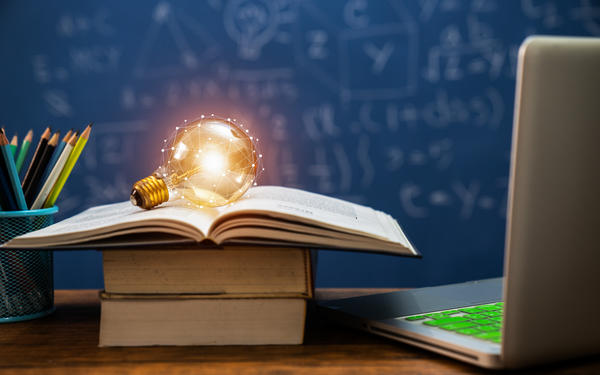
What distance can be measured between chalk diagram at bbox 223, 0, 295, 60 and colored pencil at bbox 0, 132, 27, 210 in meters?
1.72

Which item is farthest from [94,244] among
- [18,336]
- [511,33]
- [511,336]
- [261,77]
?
[511,33]

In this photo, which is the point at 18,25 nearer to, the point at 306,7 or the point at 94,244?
the point at 306,7

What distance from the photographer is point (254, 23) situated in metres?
2.22

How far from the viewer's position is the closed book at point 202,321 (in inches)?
19.9

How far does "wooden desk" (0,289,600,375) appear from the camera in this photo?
44cm

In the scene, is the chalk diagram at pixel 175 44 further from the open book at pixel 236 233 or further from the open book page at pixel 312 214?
the open book at pixel 236 233

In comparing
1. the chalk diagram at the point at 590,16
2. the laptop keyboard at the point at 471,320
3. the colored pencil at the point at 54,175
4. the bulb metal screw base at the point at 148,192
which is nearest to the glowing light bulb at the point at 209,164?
the bulb metal screw base at the point at 148,192

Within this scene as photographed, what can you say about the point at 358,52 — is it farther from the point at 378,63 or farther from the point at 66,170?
the point at 66,170

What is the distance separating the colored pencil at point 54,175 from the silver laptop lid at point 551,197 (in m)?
0.51

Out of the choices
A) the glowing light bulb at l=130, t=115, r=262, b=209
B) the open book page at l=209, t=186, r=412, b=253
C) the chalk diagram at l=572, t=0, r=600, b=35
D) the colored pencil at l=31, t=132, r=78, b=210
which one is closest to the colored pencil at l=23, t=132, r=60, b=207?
the colored pencil at l=31, t=132, r=78, b=210

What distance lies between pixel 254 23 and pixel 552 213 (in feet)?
6.59

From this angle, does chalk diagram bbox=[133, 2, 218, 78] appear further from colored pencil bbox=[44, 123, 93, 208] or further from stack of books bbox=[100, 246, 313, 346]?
stack of books bbox=[100, 246, 313, 346]

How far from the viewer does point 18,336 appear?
0.55 m

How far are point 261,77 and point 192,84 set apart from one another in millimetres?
295
